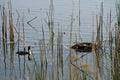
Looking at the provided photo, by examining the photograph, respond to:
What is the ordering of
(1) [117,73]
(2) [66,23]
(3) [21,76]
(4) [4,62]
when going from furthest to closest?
(2) [66,23] → (4) [4,62] → (3) [21,76] → (1) [117,73]

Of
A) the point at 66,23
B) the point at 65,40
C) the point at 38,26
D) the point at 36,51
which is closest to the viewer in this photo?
the point at 36,51

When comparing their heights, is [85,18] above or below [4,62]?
above

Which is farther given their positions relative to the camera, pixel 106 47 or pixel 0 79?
pixel 106 47

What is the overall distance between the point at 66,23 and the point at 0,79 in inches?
274

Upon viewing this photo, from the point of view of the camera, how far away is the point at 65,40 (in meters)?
9.67

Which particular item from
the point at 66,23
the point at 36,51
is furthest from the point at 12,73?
the point at 66,23

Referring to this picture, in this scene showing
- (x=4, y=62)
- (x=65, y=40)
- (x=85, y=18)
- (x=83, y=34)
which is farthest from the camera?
(x=85, y=18)

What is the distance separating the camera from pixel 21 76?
→ 6012 mm

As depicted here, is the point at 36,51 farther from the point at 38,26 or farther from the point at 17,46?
the point at 38,26

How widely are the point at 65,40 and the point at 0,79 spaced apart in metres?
3.79

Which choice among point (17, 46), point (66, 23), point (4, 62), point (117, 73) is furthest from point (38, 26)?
point (117, 73)

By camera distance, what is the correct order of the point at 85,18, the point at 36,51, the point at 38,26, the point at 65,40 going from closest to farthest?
the point at 36,51
the point at 65,40
the point at 38,26
the point at 85,18

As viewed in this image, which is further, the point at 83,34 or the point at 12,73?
the point at 83,34

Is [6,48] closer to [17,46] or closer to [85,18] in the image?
[17,46]
